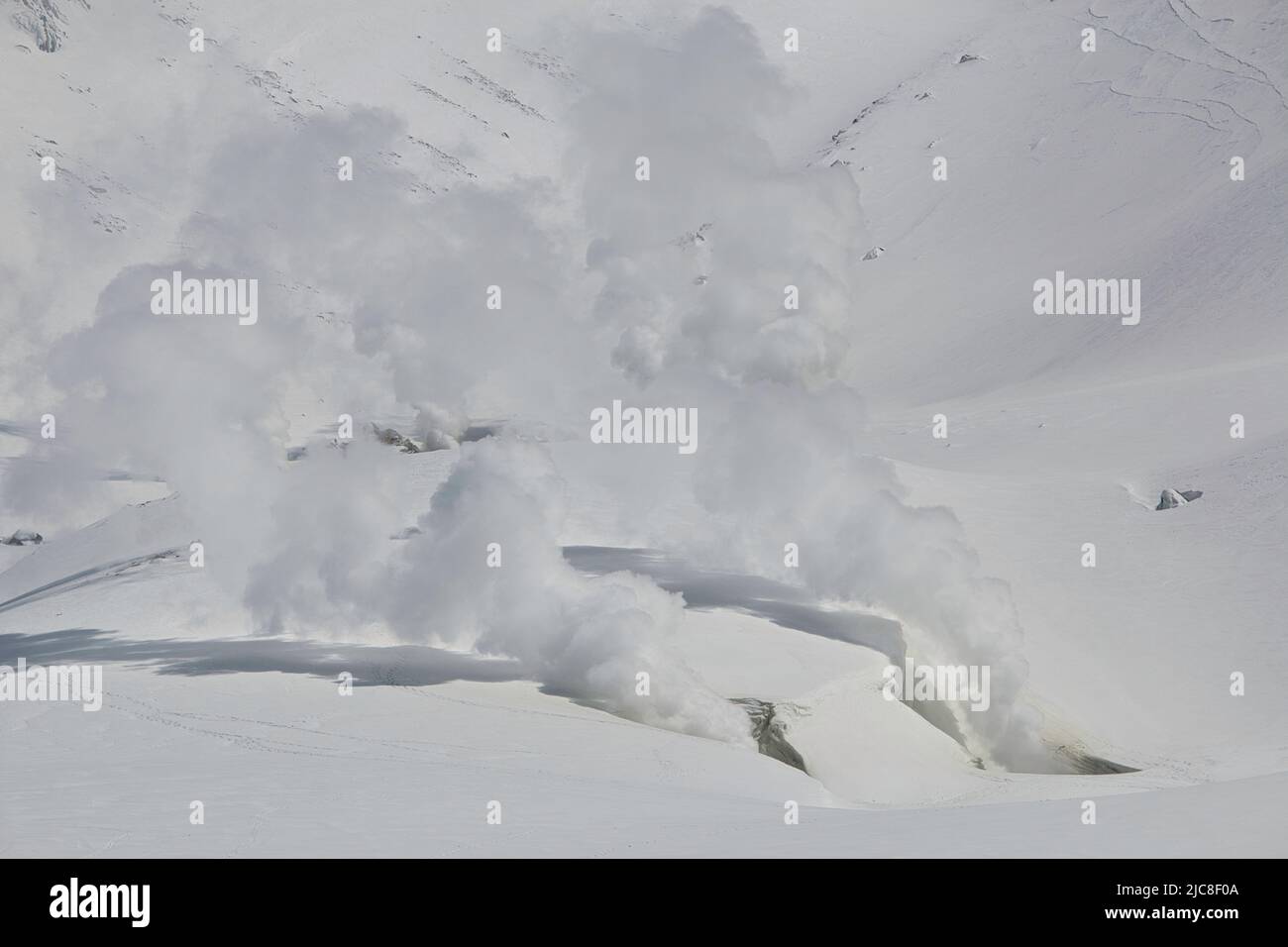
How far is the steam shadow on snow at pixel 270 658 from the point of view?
2827 cm

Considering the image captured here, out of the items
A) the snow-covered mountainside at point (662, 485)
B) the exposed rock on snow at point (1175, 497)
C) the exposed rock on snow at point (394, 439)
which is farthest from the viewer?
the exposed rock on snow at point (394, 439)

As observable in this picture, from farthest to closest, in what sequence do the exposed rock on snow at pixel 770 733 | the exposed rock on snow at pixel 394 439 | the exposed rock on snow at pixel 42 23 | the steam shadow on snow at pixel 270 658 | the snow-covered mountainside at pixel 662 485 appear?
the exposed rock on snow at pixel 42 23 → the exposed rock on snow at pixel 394 439 → the steam shadow on snow at pixel 270 658 → the exposed rock on snow at pixel 770 733 → the snow-covered mountainside at pixel 662 485

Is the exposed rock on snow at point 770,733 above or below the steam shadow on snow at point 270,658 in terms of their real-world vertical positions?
below

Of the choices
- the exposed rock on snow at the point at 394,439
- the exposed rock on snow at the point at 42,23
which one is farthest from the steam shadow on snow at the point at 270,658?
the exposed rock on snow at the point at 42,23

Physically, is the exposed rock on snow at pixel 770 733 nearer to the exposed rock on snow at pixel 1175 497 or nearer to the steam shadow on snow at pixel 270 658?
the steam shadow on snow at pixel 270 658

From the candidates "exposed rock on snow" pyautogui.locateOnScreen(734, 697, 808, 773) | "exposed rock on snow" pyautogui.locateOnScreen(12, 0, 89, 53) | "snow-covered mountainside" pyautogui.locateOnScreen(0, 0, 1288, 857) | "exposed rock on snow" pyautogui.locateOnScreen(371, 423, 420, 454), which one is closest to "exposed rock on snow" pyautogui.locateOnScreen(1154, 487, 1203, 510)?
"snow-covered mountainside" pyautogui.locateOnScreen(0, 0, 1288, 857)

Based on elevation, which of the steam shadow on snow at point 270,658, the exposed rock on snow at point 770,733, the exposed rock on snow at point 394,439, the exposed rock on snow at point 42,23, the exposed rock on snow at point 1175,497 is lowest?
the exposed rock on snow at point 770,733

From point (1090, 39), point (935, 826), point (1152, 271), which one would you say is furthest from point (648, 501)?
point (1090, 39)

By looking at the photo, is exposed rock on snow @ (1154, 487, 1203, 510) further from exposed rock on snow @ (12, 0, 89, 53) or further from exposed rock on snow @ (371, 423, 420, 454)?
exposed rock on snow @ (12, 0, 89, 53)

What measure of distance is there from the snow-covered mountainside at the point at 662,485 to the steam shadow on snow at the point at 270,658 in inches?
6.2

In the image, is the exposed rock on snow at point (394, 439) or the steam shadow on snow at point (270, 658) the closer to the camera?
the steam shadow on snow at point (270, 658)

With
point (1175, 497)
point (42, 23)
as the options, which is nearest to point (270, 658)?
point (1175, 497)

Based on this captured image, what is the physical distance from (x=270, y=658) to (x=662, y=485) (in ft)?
51.9
